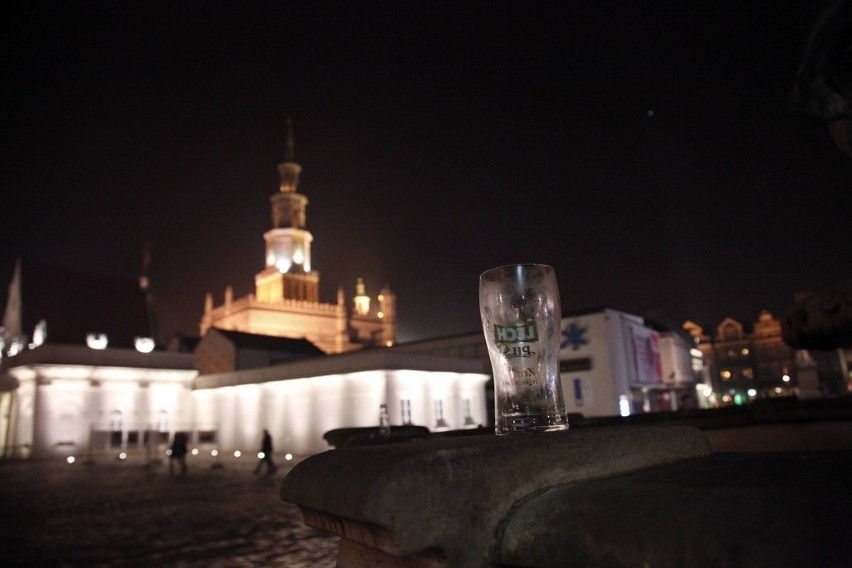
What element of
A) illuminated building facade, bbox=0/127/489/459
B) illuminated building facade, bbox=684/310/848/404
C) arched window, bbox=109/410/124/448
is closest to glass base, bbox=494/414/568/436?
illuminated building facade, bbox=0/127/489/459

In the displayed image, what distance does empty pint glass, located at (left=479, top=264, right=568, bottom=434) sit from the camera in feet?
6.82

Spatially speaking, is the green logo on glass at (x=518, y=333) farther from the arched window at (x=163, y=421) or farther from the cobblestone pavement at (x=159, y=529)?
the arched window at (x=163, y=421)

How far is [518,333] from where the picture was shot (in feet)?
7.02

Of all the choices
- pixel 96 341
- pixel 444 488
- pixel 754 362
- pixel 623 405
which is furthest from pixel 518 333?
pixel 754 362

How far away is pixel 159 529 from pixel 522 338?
922 cm

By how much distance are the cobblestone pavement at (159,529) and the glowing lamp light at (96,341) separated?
28.8 metres

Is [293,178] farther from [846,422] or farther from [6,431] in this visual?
[846,422]

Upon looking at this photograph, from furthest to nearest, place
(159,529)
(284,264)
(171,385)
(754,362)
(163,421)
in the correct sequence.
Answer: (754,362)
(284,264)
(171,385)
(163,421)
(159,529)

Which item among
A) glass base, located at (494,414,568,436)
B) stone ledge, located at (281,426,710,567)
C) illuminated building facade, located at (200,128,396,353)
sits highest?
illuminated building facade, located at (200,128,396,353)

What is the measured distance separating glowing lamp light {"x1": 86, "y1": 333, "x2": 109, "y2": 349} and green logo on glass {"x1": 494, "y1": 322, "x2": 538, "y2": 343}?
1802 inches

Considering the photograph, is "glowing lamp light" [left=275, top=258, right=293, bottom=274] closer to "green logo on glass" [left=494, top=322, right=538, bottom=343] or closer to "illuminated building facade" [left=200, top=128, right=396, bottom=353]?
"illuminated building facade" [left=200, top=128, right=396, bottom=353]

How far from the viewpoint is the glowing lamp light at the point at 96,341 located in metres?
44.2

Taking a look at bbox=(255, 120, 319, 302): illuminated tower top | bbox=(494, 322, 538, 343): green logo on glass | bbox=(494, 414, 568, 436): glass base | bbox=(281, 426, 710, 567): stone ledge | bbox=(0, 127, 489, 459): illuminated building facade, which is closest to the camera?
bbox=(281, 426, 710, 567): stone ledge

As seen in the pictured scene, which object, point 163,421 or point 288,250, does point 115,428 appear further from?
point 288,250
